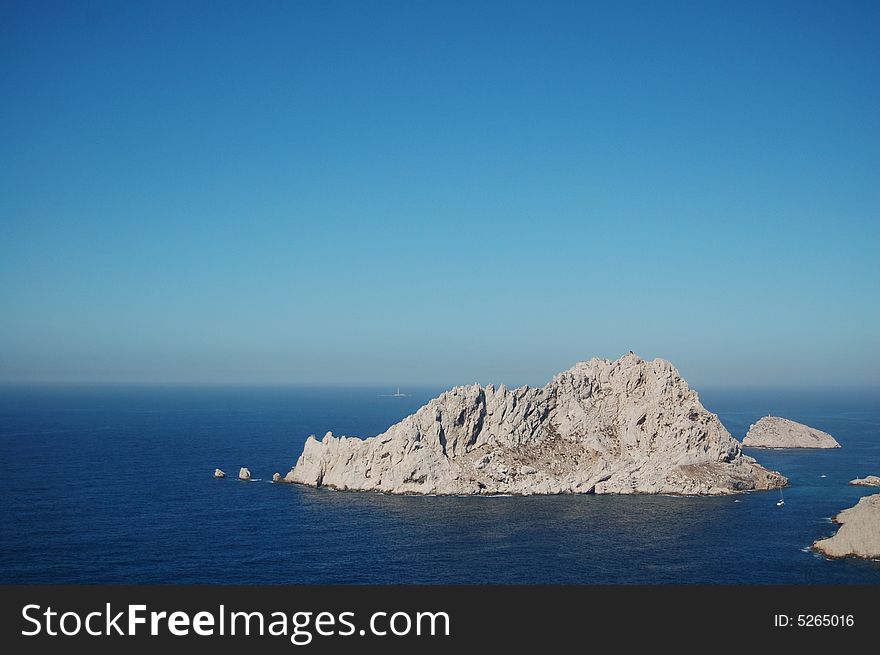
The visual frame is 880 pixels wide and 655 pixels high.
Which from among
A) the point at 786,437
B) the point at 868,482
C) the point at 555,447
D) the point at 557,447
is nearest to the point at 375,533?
the point at 555,447

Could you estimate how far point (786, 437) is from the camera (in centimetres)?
17112

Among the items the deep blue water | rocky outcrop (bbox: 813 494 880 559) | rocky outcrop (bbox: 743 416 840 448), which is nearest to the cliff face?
the deep blue water

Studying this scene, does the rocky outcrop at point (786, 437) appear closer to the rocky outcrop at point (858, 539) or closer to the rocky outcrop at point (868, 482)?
the rocky outcrop at point (868, 482)

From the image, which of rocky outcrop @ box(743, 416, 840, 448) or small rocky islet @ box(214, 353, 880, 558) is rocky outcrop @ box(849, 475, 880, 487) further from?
rocky outcrop @ box(743, 416, 840, 448)

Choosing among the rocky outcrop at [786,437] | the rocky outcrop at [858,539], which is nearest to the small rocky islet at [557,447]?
the rocky outcrop at [858,539]

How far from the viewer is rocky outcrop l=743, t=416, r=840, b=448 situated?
555ft

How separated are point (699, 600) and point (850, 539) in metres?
58.0

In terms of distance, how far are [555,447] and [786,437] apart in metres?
82.1

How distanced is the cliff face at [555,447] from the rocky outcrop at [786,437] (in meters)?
56.8

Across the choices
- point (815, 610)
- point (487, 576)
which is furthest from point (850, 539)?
point (815, 610)

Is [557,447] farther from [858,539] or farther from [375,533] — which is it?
[858,539]

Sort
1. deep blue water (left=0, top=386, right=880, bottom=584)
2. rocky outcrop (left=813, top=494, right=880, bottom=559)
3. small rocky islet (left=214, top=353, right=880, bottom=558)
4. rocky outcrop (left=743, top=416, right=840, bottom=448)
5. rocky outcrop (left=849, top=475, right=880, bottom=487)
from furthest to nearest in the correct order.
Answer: rocky outcrop (left=743, top=416, right=840, bottom=448), rocky outcrop (left=849, top=475, right=880, bottom=487), small rocky islet (left=214, top=353, right=880, bottom=558), rocky outcrop (left=813, top=494, right=880, bottom=559), deep blue water (left=0, top=386, right=880, bottom=584)

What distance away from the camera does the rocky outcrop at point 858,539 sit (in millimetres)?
72500

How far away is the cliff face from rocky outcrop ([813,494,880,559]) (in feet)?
115
